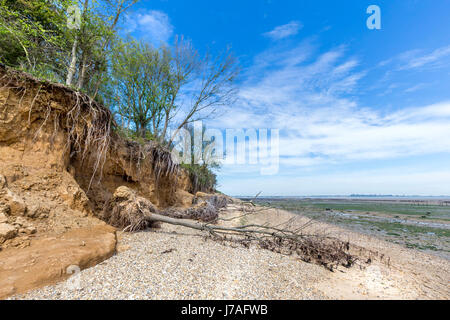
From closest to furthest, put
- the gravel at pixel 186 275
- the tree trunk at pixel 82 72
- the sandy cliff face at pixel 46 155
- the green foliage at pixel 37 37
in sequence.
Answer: the gravel at pixel 186 275
the sandy cliff face at pixel 46 155
the green foliage at pixel 37 37
the tree trunk at pixel 82 72

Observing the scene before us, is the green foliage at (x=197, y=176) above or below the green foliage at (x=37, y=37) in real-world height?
below

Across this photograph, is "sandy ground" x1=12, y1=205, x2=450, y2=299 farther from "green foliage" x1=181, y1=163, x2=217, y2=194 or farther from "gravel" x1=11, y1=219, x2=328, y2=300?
"green foliage" x1=181, y1=163, x2=217, y2=194

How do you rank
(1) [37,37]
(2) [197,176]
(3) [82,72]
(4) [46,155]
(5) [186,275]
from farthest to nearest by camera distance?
(2) [197,176] → (1) [37,37] → (3) [82,72] → (4) [46,155] → (5) [186,275]

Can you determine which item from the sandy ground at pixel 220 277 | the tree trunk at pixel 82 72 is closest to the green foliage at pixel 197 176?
the tree trunk at pixel 82 72

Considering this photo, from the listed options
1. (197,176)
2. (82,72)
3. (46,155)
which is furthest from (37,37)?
(197,176)

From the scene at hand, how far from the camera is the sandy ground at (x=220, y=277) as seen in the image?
2556 mm

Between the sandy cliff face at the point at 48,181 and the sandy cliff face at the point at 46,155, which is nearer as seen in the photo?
the sandy cliff face at the point at 48,181

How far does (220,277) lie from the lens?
318 cm

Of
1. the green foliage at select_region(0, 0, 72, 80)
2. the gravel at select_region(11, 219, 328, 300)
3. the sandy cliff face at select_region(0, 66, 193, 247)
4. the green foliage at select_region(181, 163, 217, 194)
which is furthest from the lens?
the green foliage at select_region(181, 163, 217, 194)

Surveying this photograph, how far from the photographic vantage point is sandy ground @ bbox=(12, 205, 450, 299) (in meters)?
2.56

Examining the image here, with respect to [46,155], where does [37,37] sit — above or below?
above

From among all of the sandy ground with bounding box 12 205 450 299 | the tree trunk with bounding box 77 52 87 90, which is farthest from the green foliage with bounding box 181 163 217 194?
the sandy ground with bounding box 12 205 450 299

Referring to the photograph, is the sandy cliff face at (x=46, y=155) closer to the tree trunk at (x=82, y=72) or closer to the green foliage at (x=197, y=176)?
the tree trunk at (x=82, y=72)

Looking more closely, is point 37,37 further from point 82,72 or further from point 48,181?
point 48,181
